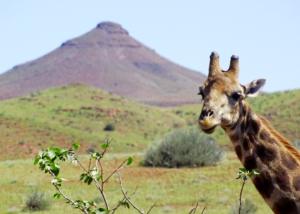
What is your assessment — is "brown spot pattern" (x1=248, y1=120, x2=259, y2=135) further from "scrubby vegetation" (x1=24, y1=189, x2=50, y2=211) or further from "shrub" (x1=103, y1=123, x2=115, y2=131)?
"shrub" (x1=103, y1=123, x2=115, y2=131)

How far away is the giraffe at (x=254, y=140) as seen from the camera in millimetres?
6977

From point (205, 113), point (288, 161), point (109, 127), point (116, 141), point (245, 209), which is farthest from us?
point (109, 127)

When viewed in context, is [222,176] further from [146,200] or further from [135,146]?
[135,146]

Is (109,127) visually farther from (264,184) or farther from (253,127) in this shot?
(264,184)

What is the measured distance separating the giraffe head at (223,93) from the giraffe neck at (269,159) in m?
0.13

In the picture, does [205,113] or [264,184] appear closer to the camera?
[205,113]

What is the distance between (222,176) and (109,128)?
181 ft

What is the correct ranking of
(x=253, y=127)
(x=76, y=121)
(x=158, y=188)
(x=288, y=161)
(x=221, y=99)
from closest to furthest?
(x=221, y=99), (x=288, y=161), (x=253, y=127), (x=158, y=188), (x=76, y=121)

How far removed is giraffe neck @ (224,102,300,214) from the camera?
698 cm

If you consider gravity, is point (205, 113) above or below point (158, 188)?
above

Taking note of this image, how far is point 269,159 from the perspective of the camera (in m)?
7.21

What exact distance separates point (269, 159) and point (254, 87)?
73cm

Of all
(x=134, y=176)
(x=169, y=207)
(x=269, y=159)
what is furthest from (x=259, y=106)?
(x=269, y=159)

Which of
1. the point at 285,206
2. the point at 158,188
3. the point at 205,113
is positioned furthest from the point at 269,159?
the point at 158,188
